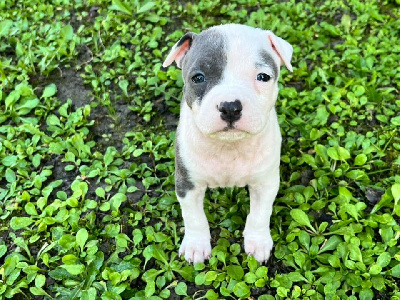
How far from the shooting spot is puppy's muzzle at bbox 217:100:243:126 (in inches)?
108

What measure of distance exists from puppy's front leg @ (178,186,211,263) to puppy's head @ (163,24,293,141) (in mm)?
842

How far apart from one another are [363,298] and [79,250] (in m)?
2.16

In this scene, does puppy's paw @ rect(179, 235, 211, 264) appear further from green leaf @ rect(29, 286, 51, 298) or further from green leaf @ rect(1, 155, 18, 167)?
green leaf @ rect(1, 155, 18, 167)

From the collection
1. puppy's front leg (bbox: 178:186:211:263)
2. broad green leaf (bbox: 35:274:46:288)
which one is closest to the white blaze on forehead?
puppy's front leg (bbox: 178:186:211:263)

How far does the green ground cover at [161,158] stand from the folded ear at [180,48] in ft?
4.38

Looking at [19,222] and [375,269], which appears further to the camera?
[19,222]

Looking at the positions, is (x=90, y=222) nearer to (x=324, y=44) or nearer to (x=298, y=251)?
(x=298, y=251)

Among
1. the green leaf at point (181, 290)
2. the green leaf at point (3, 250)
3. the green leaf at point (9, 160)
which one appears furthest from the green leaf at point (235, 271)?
the green leaf at point (9, 160)

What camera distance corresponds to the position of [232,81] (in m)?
2.88

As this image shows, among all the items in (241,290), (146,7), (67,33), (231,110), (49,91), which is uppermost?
(231,110)

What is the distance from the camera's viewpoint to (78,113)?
496cm

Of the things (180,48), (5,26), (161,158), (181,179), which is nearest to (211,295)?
(181,179)

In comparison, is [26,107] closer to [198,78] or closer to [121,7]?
[121,7]

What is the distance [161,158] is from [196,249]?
45.7 inches
